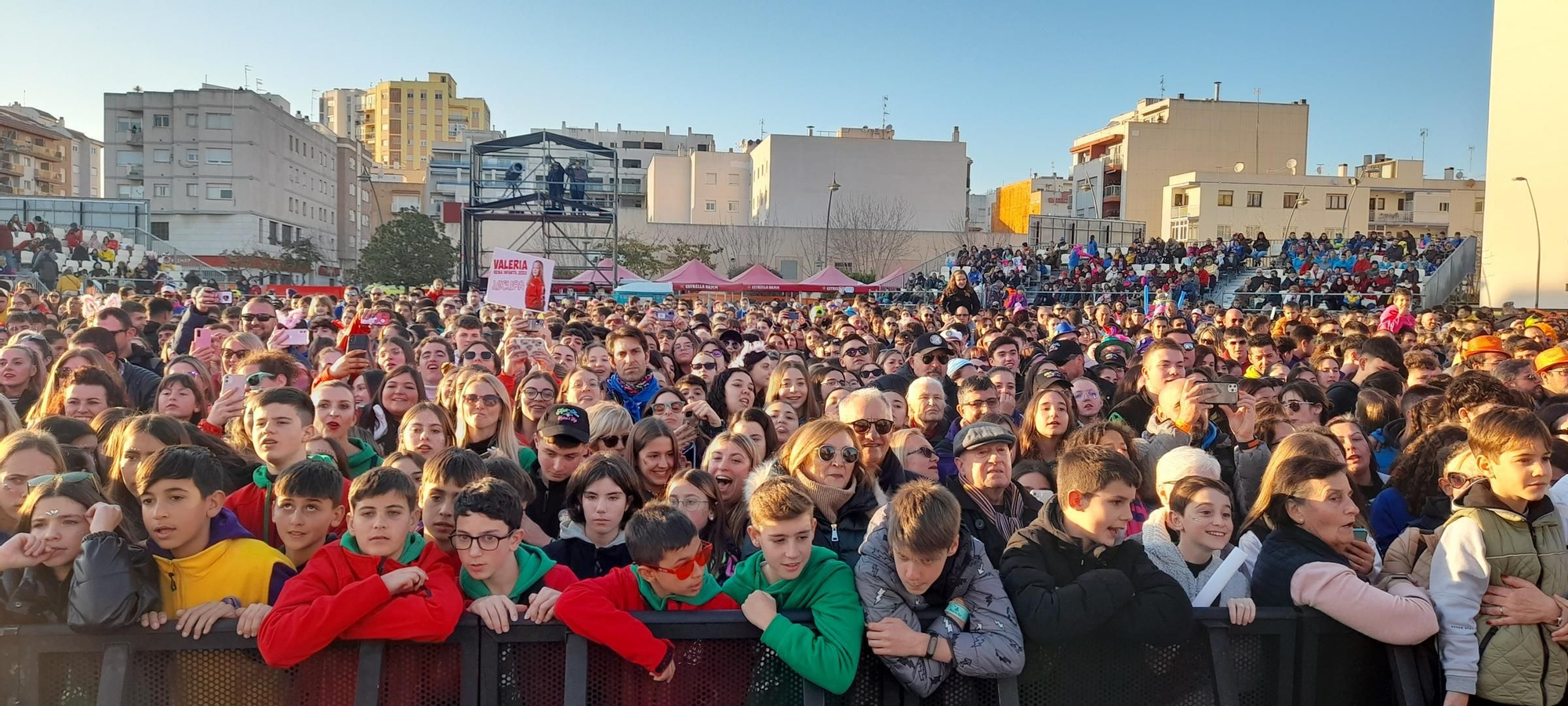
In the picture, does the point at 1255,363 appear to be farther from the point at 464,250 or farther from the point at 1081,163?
the point at 1081,163

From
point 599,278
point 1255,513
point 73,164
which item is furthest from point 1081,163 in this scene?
point 73,164

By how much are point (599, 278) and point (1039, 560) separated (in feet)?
110

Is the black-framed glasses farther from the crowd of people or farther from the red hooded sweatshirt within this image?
the red hooded sweatshirt

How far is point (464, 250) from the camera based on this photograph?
1155 inches

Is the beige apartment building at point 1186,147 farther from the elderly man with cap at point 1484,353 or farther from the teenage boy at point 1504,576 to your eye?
the teenage boy at point 1504,576

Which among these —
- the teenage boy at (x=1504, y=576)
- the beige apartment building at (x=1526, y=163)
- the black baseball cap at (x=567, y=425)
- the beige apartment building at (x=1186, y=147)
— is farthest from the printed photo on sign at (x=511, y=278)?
the beige apartment building at (x=1186, y=147)

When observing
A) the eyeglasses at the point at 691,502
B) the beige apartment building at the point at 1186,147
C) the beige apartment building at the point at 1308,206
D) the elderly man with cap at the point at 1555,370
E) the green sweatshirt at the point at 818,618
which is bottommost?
the green sweatshirt at the point at 818,618

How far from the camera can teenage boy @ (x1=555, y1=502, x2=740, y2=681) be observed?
3365 millimetres

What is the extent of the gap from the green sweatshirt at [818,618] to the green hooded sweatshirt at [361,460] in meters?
2.58

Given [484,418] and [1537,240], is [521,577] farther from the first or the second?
[1537,240]

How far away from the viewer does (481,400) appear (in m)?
6.13

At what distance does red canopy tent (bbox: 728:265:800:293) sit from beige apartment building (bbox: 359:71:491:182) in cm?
11336

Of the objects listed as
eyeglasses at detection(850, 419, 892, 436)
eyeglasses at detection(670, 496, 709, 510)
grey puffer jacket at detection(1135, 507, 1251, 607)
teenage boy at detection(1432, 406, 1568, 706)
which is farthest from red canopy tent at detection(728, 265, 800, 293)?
teenage boy at detection(1432, 406, 1568, 706)

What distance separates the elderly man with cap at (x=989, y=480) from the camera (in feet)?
15.4
